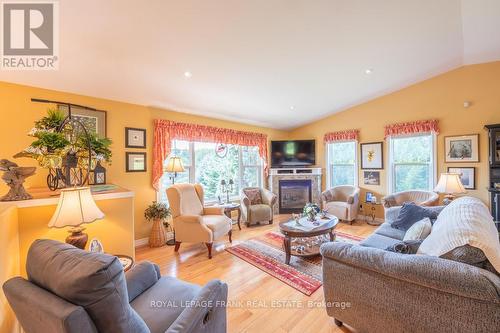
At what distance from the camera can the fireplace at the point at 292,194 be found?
5484 mm

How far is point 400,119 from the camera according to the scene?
4406mm

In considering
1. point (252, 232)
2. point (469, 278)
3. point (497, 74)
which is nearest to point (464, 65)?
point (497, 74)

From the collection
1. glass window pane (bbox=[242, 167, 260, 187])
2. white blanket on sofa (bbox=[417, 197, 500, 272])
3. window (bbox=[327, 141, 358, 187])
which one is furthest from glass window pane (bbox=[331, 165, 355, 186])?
white blanket on sofa (bbox=[417, 197, 500, 272])

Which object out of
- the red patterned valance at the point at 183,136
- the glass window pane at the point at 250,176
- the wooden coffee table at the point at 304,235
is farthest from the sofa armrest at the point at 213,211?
the glass window pane at the point at 250,176

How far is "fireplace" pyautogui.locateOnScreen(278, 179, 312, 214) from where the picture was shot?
5.48 metres

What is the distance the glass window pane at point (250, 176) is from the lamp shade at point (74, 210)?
12.5 feet

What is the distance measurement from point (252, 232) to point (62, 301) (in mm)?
3586

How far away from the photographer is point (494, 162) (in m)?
3.40

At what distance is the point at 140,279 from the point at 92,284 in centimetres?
93

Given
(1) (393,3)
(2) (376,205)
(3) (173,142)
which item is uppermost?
(1) (393,3)

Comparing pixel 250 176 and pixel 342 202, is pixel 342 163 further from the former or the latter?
pixel 250 176

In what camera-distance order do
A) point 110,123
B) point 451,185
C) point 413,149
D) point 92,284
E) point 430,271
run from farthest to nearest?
point 413,149
point 110,123
point 451,185
point 430,271
point 92,284

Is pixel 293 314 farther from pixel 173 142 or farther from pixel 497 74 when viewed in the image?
pixel 497 74

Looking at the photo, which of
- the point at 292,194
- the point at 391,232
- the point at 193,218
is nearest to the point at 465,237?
the point at 391,232
